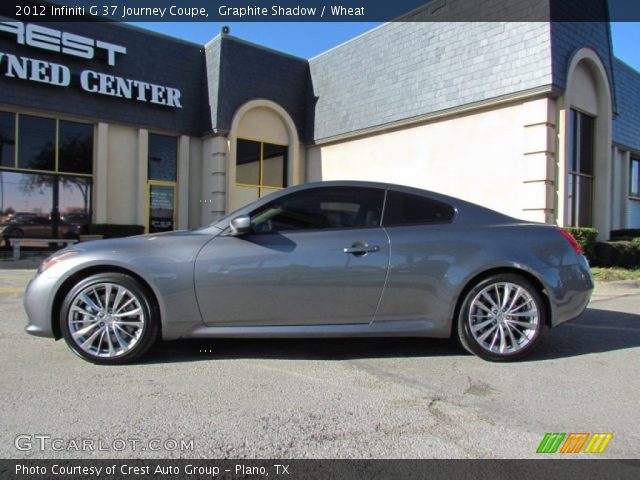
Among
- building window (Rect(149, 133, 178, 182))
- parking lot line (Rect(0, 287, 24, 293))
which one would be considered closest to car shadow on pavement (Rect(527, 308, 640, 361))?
parking lot line (Rect(0, 287, 24, 293))

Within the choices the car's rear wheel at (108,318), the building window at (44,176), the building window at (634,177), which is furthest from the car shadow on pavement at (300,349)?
the building window at (634,177)

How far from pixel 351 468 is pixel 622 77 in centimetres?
1846

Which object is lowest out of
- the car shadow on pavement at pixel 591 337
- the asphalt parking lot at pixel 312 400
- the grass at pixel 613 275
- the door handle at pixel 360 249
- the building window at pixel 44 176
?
the asphalt parking lot at pixel 312 400

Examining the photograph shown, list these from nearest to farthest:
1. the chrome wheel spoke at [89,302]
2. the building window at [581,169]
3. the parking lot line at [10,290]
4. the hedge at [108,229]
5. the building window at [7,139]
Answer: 1. the chrome wheel spoke at [89,302]
2. the parking lot line at [10,290]
3. the building window at [581,169]
4. the building window at [7,139]
5. the hedge at [108,229]

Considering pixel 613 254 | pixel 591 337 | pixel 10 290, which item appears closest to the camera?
pixel 591 337

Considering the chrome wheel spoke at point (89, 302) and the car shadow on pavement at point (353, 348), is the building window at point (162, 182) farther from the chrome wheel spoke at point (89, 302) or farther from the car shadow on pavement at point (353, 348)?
the chrome wheel spoke at point (89, 302)

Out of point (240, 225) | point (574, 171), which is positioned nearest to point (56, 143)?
point (240, 225)

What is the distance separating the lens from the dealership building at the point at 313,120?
456 inches

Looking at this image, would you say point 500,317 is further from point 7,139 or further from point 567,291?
point 7,139

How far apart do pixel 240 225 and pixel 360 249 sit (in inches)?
39.3

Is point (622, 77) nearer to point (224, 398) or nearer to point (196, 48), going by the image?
point (196, 48)

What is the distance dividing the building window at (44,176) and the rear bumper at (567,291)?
13.5m

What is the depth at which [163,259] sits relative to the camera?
12.8ft

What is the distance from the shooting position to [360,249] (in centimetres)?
399
